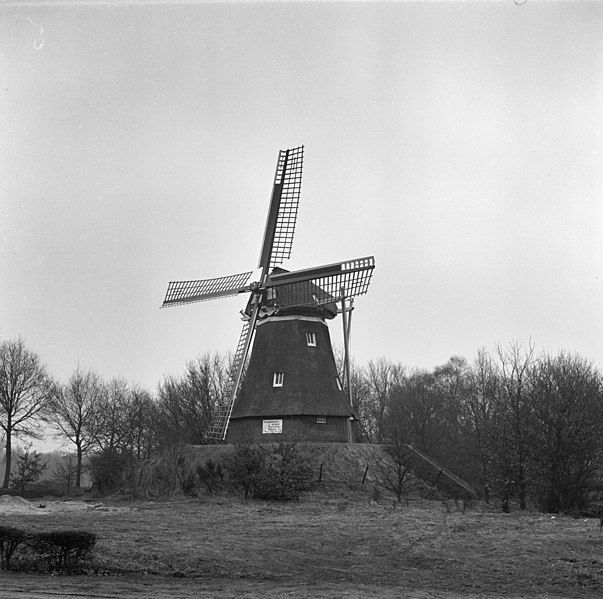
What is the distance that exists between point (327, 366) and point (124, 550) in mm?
22275

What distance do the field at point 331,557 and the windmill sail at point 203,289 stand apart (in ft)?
59.0

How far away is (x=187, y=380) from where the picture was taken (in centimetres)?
6078

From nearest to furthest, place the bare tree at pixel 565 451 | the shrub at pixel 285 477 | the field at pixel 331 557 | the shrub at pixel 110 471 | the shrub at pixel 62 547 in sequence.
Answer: the field at pixel 331 557 → the shrub at pixel 62 547 → the bare tree at pixel 565 451 → the shrub at pixel 285 477 → the shrub at pixel 110 471

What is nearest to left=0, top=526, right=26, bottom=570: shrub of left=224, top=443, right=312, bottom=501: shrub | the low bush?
the low bush

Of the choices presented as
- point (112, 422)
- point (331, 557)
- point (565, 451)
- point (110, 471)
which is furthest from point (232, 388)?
point (112, 422)

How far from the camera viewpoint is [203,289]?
41.2 m

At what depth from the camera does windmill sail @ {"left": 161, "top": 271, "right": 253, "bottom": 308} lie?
39.5 metres

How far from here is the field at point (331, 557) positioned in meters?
13.7

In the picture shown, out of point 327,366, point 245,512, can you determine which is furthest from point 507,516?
point 327,366

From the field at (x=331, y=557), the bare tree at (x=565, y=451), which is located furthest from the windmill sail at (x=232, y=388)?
the bare tree at (x=565, y=451)

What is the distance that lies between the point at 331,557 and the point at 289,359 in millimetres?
20114

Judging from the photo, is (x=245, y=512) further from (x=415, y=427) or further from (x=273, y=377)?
(x=415, y=427)

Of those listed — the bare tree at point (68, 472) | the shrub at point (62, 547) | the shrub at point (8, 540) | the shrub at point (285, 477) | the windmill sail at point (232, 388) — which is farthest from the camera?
the bare tree at point (68, 472)

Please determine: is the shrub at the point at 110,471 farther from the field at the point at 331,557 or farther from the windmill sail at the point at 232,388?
the field at the point at 331,557
